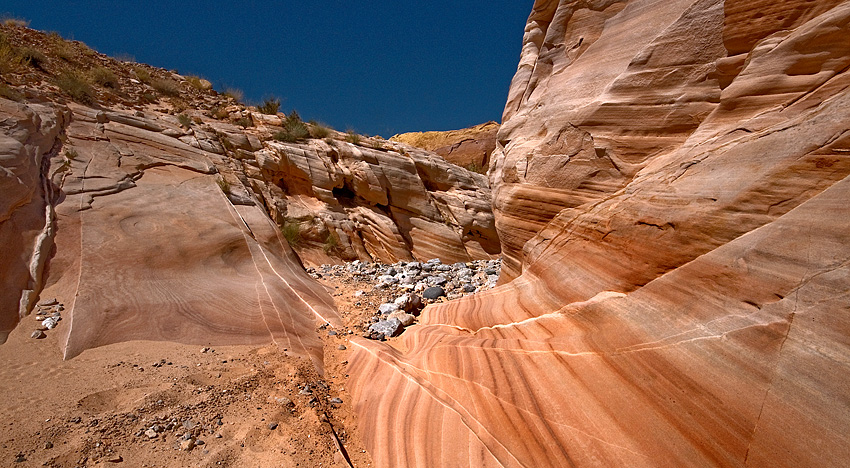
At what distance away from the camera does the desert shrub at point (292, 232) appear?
8.34 metres

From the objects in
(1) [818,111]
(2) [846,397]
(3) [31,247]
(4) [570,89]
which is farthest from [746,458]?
(3) [31,247]

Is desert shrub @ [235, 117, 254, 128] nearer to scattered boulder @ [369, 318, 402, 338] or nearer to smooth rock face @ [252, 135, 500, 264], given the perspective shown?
smooth rock face @ [252, 135, 500, 264]

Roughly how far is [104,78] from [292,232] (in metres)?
5.88

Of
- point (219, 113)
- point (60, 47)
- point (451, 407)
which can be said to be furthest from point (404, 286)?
point (60, 47)

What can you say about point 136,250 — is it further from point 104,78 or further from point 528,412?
point 104,78

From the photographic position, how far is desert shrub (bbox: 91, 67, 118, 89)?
7988 mm

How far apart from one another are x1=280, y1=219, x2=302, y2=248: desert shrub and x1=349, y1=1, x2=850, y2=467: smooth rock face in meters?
5.70

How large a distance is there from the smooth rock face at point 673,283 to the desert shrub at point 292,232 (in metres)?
5.70

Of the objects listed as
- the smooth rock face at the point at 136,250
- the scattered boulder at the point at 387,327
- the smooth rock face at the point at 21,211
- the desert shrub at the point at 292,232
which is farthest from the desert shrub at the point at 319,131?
the scattered boulder at the point at 387,327

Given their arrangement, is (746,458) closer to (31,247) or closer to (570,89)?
(570,89)

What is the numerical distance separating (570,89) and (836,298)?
9.09ft

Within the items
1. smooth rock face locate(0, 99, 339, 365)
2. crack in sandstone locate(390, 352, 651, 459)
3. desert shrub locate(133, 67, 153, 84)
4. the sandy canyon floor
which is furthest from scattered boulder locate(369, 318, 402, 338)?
desert shrub locate(133, 67, 153, 84)

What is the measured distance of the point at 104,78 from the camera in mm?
8039

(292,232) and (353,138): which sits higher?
(353,138)
